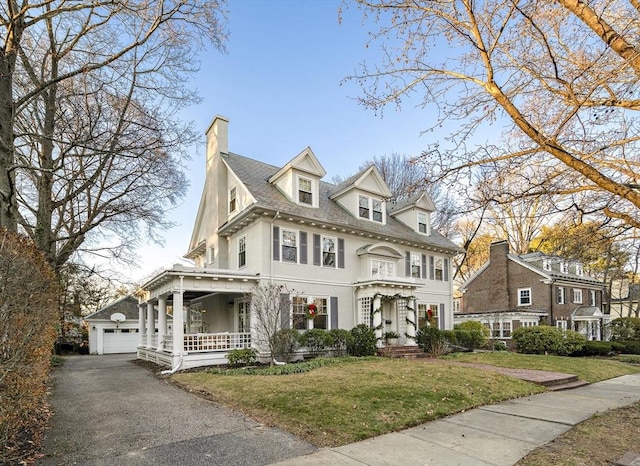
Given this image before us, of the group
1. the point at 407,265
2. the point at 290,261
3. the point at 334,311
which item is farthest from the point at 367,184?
the point at 334,311

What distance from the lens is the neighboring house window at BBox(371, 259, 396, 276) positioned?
58.4 ft

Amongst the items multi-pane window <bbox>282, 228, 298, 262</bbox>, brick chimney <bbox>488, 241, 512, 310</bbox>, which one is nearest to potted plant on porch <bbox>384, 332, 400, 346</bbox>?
multi-pane window <bbox>282, 228, 298, 262</bbox>

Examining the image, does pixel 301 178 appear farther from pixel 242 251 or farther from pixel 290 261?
pixel 242 251

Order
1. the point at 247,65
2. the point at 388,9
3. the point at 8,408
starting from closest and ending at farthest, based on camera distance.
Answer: the point at 8,408 < the point at 388,9 < the point at 247,65

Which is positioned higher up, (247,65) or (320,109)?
(247,65)

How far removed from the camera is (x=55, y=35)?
36.8ft

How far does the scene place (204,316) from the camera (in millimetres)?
19109

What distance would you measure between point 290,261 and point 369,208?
5632 millimetres

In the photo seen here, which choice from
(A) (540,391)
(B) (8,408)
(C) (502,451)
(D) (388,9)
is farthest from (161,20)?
(A) (540,391)

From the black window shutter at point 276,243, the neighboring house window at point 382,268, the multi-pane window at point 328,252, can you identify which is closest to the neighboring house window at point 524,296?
the neighboring house window at point 382,268

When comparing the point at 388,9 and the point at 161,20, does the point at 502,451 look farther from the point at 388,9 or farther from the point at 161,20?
the point at 161,20

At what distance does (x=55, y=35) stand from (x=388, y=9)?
34.1 ft

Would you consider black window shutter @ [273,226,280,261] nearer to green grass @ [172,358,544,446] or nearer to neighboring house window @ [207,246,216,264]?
neighboring house window @ [207,246,216,264]

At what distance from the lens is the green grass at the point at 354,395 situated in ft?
20.2
